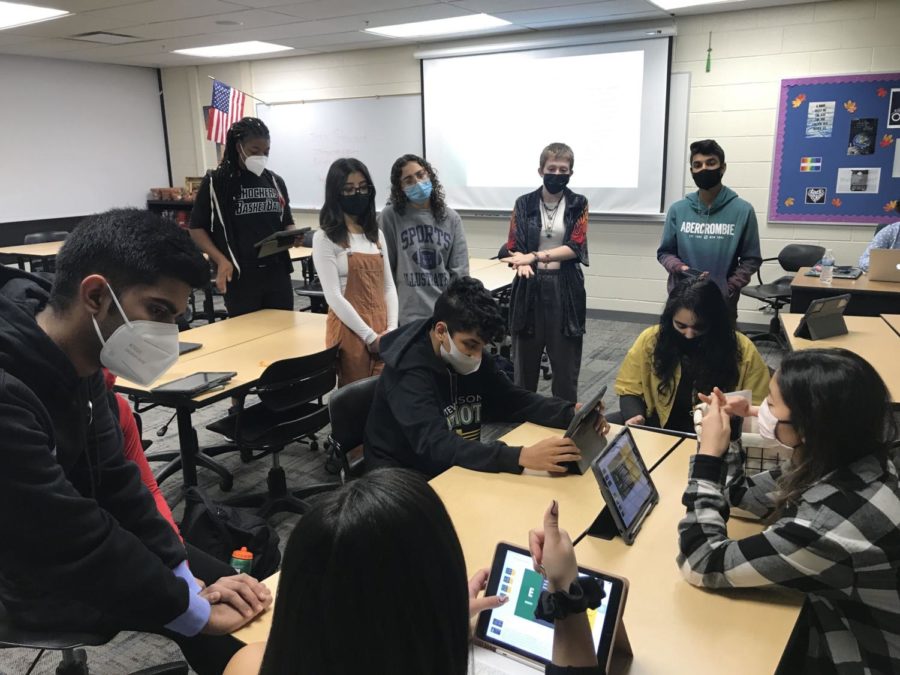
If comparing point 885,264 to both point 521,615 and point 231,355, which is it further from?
point 521,615

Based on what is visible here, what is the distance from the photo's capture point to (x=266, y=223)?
3.49m

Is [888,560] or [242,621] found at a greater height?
[888,560]

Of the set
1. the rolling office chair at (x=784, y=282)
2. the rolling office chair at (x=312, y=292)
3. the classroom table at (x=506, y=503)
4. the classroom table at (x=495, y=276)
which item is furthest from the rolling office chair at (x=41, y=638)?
the rolling office chair at (x=784, y=282)

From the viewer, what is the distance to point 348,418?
2.21 meters

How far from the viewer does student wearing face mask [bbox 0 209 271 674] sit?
1.07m

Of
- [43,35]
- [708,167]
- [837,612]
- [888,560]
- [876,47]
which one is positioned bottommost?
[837,612]

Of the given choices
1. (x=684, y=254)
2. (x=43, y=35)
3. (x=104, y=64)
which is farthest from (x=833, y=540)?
(x=104, y=64)

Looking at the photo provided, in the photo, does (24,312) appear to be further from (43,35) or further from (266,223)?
(43,35)

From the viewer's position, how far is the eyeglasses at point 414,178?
3025mm

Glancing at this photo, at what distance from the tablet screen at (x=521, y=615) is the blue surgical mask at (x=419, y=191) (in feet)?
7.16

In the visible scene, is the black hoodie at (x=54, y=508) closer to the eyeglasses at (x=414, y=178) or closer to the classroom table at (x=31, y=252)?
the eyeglasses at (x=414, y=178)

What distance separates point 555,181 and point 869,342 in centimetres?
161

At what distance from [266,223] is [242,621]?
2.59 metres

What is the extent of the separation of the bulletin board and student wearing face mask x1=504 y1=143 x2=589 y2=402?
288 centimetres
